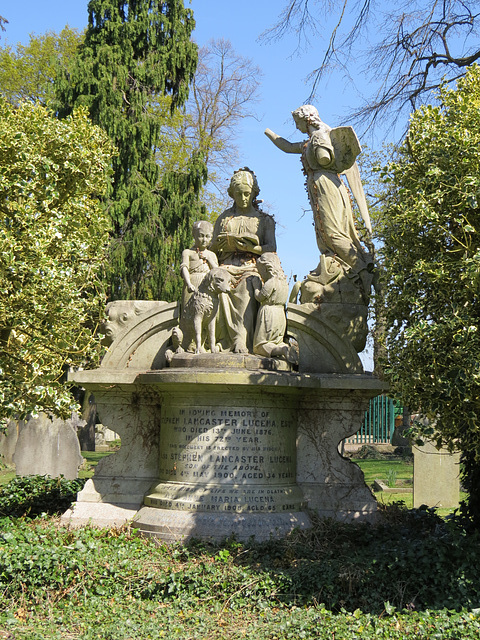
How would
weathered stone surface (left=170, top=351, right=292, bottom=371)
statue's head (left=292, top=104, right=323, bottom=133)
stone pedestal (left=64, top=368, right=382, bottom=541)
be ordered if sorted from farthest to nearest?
statue's head (left=292, top=104, right=323, bottom=133)
weathered stone surface (left=170, top=351, right=292, bottom=371)
stone pedestal (left=64, top=368, right=382, bottom=541)

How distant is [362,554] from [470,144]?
342 centimetres

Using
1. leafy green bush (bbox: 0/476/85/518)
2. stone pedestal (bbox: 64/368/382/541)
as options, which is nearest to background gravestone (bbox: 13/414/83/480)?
leafy green bush (bbox: 0/476/85/518)

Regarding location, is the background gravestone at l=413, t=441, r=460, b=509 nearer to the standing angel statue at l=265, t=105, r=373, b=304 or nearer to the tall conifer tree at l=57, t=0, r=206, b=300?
the standing angel statue at l=265, t=105, r=373, b=304

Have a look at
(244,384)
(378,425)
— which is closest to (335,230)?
(244,384)

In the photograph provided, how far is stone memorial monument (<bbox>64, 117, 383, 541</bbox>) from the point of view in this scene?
6.73 metres

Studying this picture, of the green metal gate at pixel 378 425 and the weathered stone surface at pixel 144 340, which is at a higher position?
the weathered stone surface at pixel 144 340

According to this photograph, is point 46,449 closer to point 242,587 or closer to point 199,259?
point 199,259

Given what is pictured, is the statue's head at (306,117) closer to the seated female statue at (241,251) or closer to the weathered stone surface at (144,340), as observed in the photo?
the seated female statue at (241,251)

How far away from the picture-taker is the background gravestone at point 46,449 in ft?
34.8

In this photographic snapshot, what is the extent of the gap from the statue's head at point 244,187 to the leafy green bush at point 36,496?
4.18 m

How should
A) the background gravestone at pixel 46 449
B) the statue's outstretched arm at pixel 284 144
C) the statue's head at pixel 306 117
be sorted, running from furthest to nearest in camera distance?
the background gravestone at pixel 46 449 < the statue's outstretched arm at pixel 284 144 < the statue's head at pixel 306 117

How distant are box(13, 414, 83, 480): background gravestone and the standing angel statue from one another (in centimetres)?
517

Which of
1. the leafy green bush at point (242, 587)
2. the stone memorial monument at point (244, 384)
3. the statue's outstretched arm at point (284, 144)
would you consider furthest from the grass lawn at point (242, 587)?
the statue's outstretched arm at point (284, 144)

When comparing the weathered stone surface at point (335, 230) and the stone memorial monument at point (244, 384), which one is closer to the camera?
the stone memorial monument at point (244, 384)
